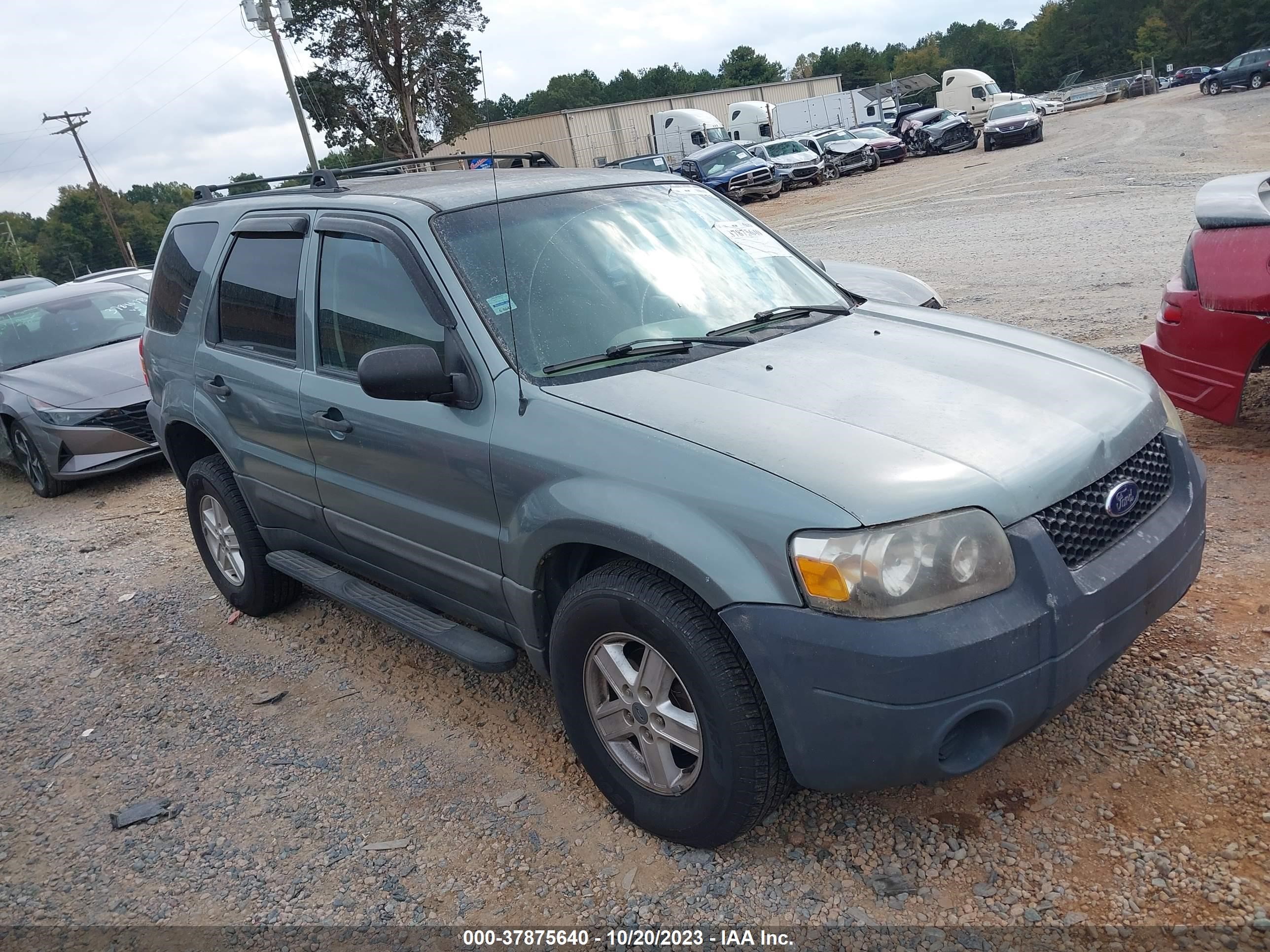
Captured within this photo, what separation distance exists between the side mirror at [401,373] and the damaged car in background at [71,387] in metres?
5.64

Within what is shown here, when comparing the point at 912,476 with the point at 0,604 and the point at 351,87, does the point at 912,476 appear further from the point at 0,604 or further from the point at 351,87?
the point at 351,87

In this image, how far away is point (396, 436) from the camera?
3.29 metres

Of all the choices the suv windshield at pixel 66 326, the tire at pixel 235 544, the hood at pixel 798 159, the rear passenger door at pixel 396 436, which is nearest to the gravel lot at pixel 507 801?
the tire at pixel 235 544

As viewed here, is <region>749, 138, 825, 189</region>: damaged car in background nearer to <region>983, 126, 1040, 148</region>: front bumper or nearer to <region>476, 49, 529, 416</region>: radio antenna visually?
<region>983, 126, 1040, 148</region>: front bumper

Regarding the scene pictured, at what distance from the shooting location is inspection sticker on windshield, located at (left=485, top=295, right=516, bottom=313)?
3.09 metres

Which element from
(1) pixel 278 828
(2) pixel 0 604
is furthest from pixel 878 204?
(1) pixel 278 828

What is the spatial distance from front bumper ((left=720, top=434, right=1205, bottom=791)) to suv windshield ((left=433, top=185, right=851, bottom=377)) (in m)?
1.20

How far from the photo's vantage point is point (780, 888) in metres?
2.59

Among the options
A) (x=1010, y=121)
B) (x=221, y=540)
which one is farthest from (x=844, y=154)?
(x=221, y=540)

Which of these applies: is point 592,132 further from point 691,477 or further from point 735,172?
point 691,477

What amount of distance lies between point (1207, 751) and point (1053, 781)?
456 mm

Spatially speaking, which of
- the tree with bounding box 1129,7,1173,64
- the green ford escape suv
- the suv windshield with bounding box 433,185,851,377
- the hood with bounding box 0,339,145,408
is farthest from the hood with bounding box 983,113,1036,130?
the tree with bounding box 1129,7,1173,64

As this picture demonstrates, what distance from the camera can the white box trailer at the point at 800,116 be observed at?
145 feet

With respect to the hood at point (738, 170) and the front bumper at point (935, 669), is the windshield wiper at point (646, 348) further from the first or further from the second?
the hood at point (738, 170)
